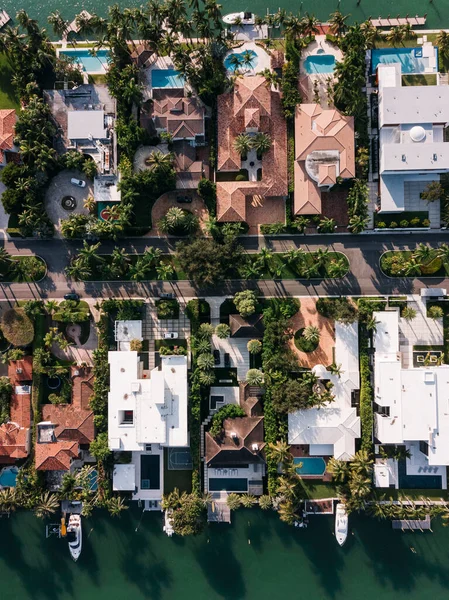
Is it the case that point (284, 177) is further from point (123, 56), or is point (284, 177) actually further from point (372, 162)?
point (123, 56)

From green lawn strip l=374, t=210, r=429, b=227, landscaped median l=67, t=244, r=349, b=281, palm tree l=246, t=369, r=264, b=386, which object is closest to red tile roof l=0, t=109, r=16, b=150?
landscaped median l=67, t=244, r=349, b=281

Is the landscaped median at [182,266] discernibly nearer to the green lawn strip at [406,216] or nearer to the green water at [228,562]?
the green lawn strip at [406,216]

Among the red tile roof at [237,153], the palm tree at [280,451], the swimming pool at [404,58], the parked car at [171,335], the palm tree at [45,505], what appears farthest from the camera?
the parked car at [171,335]

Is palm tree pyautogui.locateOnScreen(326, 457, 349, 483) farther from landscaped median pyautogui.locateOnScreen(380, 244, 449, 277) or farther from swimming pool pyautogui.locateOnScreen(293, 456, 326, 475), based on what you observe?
landscaped median pyautogui.locateOnScreen(380, 244, 449, 277)

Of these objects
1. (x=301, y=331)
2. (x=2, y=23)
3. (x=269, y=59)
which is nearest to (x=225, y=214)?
(x=301, y=331)

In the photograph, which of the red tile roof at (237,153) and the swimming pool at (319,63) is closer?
the red tile roof at (237,153)

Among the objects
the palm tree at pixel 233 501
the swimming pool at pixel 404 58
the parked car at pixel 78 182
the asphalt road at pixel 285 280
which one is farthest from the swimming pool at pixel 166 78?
the palm tree at pixel 233 501

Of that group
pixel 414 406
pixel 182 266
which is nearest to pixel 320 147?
pixel 182 266
